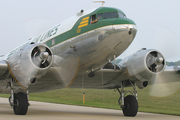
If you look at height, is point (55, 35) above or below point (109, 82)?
above

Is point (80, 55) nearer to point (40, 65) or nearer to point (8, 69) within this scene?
point (40, 65)

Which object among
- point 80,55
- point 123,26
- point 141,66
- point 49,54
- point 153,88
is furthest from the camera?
point 153,88

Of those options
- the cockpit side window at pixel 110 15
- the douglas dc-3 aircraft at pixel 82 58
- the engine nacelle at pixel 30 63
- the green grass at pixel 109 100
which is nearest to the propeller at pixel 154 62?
the douglas dc-3 aircraft at pixel 82 58

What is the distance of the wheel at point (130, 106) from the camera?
12.4m

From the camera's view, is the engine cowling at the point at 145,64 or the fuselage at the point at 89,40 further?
the engine cowling at the point at 145,64

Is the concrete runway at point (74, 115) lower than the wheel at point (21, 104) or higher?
lower

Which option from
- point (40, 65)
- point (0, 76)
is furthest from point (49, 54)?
point (0, 76)

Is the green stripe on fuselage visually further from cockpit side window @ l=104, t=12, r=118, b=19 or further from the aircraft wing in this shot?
the aircraft wing

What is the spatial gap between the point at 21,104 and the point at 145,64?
6.00 meters

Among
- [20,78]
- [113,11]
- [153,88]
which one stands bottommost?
[153,88]

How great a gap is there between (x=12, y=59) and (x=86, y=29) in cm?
348

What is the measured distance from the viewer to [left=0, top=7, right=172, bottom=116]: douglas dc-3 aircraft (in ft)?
32.8

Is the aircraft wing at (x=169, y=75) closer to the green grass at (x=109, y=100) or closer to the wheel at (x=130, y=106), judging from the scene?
the wheel at (x=130, y=106)

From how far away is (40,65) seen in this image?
33.2 ft
